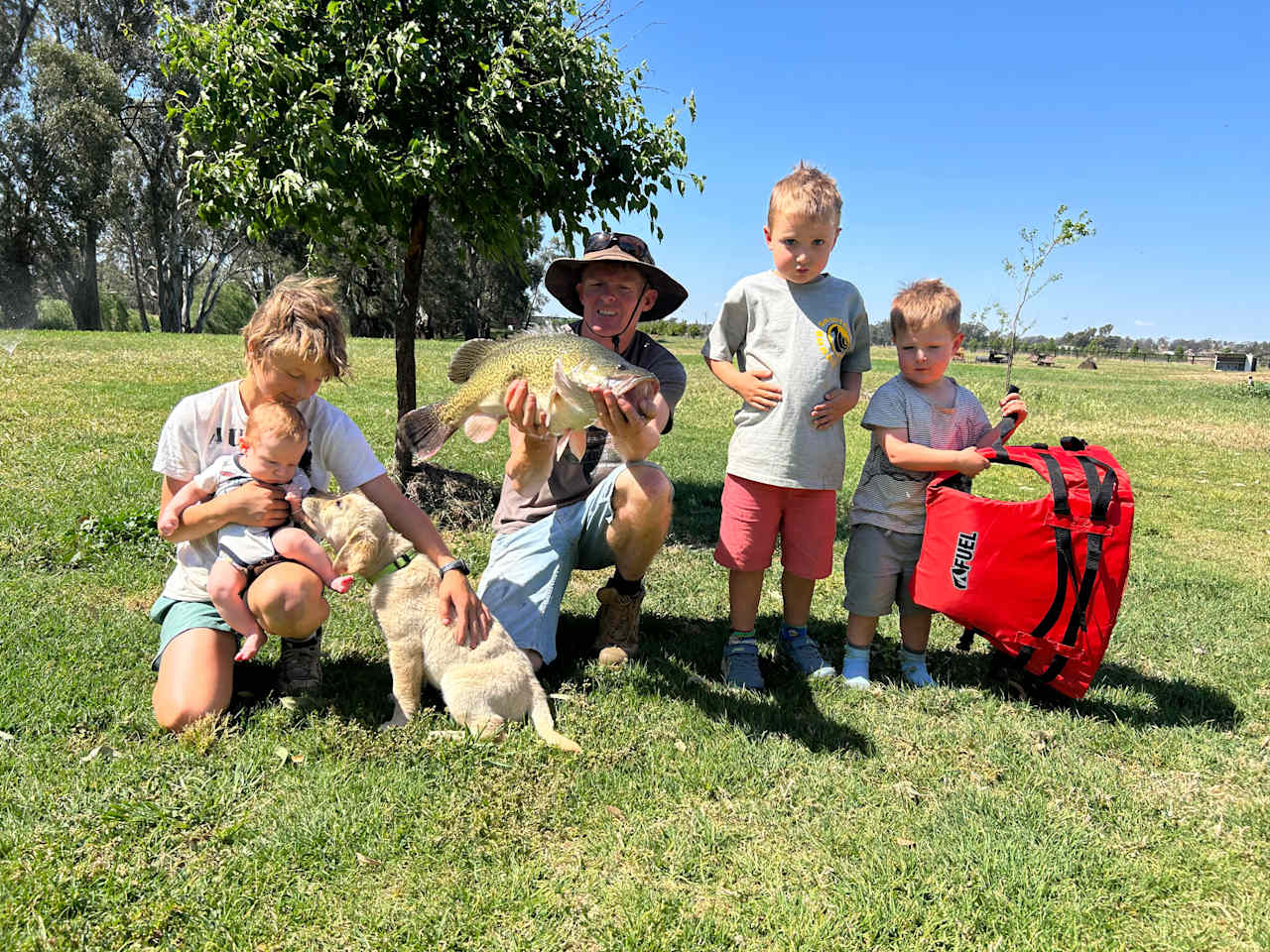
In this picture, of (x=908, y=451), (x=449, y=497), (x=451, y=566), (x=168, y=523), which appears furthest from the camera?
(x=449, y=497)

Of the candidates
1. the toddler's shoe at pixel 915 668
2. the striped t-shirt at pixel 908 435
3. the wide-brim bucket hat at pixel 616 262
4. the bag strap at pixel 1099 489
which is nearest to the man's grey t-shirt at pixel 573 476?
the wide-brim bucket hat at pixel 616 262

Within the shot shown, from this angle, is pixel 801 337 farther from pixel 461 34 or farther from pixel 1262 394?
pixel 1262 394

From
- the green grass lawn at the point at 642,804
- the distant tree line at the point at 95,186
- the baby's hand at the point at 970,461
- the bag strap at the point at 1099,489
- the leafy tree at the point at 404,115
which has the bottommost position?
the green grass lawn at the point at 642,804

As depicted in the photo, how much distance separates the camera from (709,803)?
3277 millimetres

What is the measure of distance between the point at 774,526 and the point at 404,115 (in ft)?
15.7

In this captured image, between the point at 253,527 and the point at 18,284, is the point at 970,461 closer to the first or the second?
the point at 253,527

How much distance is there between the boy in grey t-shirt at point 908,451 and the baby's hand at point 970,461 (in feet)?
0.21

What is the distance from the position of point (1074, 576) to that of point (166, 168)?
5143cm

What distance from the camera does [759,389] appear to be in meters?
4.37

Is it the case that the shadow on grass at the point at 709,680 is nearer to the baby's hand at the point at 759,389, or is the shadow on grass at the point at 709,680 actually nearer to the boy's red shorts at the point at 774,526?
the boy's red shorts at the point at 774,526

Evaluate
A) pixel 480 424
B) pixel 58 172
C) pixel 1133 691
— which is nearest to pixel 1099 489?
pixel 1133 691

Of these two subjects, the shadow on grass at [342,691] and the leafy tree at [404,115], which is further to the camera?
the leafy tree at [404,115]

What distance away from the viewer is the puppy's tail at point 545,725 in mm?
3508

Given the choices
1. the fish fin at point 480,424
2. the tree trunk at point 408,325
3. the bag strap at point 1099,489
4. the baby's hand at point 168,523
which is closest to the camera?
the baby's hand at point 168,523
